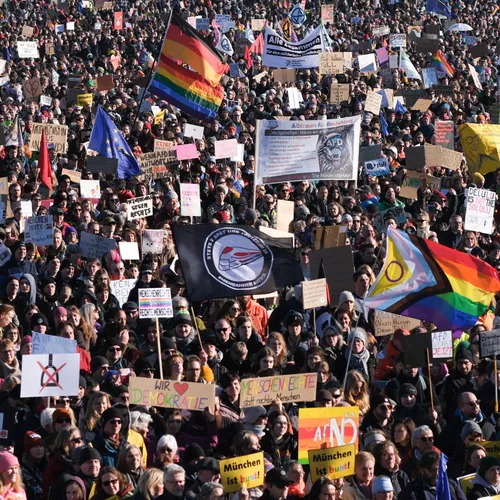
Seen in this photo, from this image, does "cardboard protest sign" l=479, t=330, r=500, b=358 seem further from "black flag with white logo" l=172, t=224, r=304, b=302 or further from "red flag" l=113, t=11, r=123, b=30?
"red flag" l=113, t=11, r=123, b=30

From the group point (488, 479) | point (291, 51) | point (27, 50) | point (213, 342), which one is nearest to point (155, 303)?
point (213, 342)

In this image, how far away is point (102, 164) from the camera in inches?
678

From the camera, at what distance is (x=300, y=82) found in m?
26.3

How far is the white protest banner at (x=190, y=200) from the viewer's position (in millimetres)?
16016

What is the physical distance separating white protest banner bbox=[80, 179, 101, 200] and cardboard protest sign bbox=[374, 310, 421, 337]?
205 inches

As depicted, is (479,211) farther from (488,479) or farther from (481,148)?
(488,479)

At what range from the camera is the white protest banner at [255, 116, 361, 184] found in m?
15.3

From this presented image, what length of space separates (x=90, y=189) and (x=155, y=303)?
537cm

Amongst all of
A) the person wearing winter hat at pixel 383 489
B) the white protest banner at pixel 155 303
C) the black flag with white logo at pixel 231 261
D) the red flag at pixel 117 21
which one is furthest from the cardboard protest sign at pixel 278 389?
the red flag at pixel 117 21

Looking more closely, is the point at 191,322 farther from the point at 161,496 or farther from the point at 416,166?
the point at 416,166

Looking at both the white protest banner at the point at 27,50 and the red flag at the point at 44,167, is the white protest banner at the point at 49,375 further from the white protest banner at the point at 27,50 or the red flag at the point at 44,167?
the white protest banner at the point at 27,50

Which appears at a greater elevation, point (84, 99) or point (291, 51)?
point (291, 51)

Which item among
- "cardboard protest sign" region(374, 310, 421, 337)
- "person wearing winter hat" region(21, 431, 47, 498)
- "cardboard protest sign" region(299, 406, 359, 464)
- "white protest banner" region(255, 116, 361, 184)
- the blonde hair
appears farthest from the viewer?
"white protest banner" region(255, 116, 361, 184)

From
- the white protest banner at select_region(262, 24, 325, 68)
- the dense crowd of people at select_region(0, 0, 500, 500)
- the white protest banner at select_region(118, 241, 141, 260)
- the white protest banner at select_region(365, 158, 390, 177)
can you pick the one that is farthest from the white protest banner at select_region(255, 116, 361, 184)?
the white protest banner at select_region(262, 24, 325, 68)
